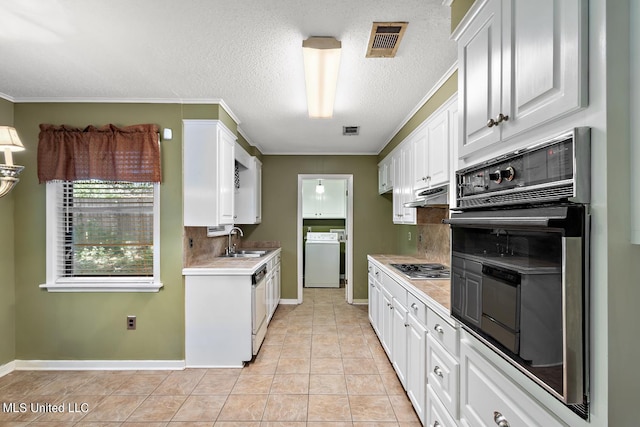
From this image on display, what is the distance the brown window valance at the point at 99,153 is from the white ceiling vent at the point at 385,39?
6.63 ft

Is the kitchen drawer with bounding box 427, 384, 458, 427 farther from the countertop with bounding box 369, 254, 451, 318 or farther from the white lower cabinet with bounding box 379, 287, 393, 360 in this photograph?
the white lower cabinet with bounding box 379, 287, 393, 360

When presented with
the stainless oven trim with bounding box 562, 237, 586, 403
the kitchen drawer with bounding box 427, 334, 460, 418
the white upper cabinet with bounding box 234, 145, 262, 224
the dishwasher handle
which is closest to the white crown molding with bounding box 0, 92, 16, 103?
the white upper cabinet with bounding box 234, 145, 262, 224

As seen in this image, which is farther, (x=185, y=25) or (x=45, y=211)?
(x=45, y=211)

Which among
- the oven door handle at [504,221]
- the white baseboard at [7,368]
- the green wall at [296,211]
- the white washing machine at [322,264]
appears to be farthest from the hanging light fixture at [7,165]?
the white washing machine at [322,264]

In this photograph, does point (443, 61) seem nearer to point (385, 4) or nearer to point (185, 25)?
point (385, 4)

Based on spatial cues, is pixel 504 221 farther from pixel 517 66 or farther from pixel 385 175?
pixel 385 175

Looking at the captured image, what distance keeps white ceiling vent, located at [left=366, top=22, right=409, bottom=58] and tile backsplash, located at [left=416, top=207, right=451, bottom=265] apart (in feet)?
4.98

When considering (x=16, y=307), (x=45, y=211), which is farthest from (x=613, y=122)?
(x=16, y=307)

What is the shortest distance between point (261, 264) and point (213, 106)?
1603 mm

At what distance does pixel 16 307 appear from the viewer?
284 centimetres

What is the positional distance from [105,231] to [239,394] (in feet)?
6.14

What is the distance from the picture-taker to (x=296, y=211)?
5.06 meters

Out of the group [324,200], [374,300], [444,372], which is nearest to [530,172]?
[444,372]

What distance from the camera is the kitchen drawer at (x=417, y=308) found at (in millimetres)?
1975
